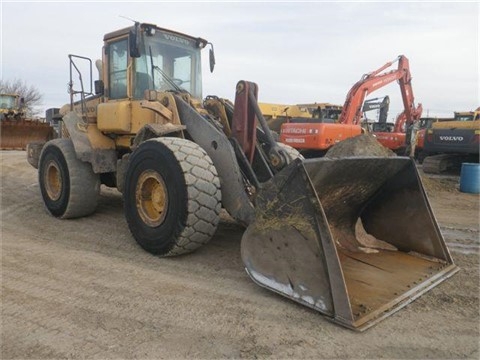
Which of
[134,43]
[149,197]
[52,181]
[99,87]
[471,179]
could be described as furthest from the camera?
[471,179]

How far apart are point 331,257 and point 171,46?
3.76 metres

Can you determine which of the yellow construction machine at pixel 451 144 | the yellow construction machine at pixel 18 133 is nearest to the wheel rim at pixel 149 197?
the yellow construction machine at pixel 451 144

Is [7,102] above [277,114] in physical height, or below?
above

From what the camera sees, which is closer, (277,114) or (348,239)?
(348,239)

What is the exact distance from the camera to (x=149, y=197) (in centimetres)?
446

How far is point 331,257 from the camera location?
2.93 m

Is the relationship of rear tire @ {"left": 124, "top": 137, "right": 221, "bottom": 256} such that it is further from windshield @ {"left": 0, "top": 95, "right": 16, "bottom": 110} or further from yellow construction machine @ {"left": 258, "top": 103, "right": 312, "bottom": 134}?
windshield @ {"left": 0, "top": 95, "right": 16, "bottom": 110}

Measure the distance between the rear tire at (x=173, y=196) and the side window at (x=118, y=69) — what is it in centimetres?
162

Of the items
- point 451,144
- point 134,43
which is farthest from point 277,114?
point 134,43

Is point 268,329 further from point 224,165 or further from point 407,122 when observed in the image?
point 407,122

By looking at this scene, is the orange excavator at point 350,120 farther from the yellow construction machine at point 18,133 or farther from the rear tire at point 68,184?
the yellow construction machine at point 18,133

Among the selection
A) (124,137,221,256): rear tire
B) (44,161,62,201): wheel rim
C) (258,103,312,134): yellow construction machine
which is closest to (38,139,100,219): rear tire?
(44,161,62,201): wheel rim

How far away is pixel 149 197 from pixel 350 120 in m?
9.30

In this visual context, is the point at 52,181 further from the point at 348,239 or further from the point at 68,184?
the point at 348,239
